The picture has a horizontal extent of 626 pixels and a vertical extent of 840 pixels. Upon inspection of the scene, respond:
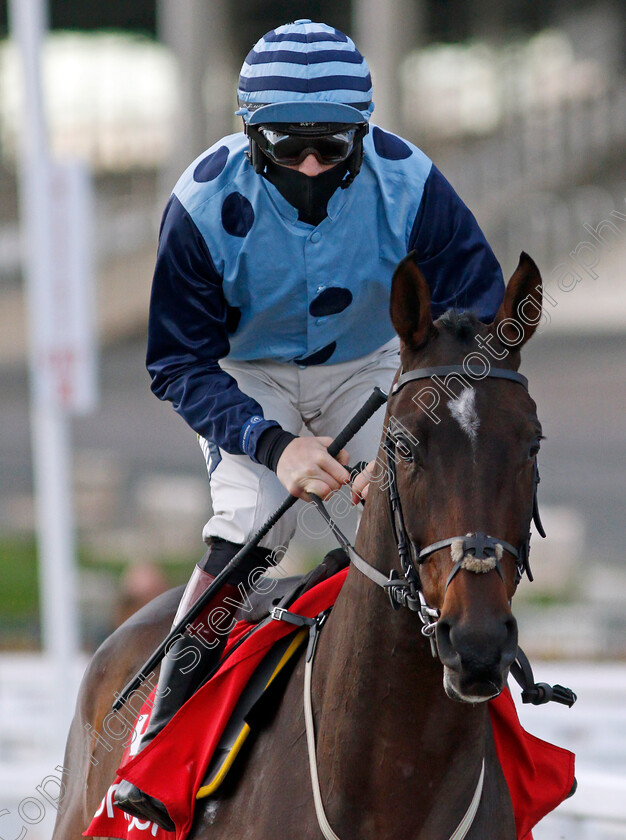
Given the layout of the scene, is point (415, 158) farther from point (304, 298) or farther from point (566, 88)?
point (566, 88)

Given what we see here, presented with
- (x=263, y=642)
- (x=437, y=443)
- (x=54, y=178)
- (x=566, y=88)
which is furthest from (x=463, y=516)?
(x=566, y=88)

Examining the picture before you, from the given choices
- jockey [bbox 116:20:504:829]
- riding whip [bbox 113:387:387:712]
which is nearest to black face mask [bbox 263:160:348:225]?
jockey [bbox 116:20:504:829]

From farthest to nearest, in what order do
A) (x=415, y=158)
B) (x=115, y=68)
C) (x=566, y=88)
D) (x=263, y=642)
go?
1. (x=115, y=68)
2. (x=566, y=88)
3. (x=415, y=158)
4. (x=263, y=642)

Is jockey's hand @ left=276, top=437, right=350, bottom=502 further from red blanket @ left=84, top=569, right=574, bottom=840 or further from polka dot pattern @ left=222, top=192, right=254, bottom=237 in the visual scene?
polka dot pattern @ left=222, top=192, right=254, bottom=237

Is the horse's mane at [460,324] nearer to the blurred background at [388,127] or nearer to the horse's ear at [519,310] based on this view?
the horse's ear at [519,310]

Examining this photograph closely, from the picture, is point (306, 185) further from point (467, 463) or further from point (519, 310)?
point (467, 463)

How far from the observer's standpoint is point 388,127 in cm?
1448

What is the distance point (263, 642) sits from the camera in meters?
2.88

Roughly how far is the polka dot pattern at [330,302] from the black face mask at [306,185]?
193 millimetres

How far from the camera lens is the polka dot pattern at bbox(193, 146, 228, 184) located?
118 inches

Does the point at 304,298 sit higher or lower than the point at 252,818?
higher

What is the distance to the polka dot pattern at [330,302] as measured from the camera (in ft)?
9.84

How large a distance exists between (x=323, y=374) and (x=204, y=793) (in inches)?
44.0

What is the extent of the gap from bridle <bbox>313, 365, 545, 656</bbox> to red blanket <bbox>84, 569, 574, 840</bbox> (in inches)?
22.1
